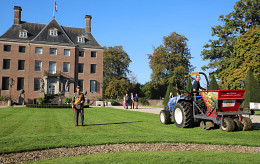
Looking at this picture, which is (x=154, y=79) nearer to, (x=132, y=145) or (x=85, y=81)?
(x=85, y=81)

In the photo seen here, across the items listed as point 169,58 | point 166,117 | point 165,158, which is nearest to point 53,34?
point 169,58

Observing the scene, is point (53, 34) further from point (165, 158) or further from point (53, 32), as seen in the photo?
point (165, 158)

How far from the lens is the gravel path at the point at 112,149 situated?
17.9 ft

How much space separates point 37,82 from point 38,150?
1658 inches

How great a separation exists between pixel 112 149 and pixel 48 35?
44606mm

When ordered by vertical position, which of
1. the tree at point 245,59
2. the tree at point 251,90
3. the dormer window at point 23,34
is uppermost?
the dormer window at point 23,34

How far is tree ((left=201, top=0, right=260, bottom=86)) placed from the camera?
35406mm

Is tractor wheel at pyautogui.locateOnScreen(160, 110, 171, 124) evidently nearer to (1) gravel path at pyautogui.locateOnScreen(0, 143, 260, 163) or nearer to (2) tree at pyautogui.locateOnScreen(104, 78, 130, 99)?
(1) gravel path at pyautogui.locateOnScreen(0, 143, 260, 163)

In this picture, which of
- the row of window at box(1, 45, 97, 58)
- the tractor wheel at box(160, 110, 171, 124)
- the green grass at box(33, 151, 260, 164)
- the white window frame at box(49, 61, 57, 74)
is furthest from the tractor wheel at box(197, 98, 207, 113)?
the row of window at box(1, 45, 97, 58)

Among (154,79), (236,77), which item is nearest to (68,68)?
(154,79)

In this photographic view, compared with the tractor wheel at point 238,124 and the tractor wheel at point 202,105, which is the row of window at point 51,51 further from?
the tractor wheel at point 238,124

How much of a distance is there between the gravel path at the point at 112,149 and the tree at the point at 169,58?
4395 cm

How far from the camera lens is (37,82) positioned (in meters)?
45.3

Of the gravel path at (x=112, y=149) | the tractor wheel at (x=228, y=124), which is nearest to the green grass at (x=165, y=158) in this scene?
the gravel path at (x=112, y=149)
